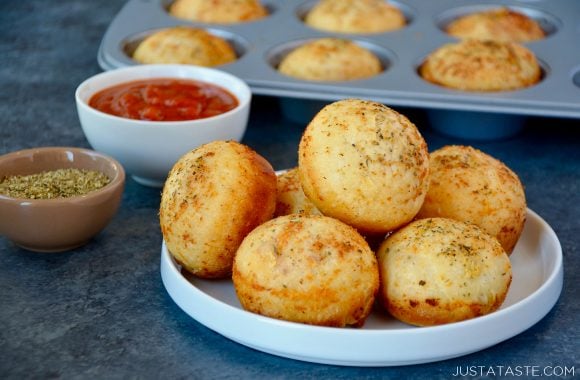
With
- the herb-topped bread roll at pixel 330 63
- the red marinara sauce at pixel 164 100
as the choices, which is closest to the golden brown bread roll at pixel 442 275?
the red marinara sauce at pixel 164 100

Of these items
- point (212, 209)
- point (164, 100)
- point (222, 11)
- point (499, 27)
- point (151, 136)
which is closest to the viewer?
point (212, 209)

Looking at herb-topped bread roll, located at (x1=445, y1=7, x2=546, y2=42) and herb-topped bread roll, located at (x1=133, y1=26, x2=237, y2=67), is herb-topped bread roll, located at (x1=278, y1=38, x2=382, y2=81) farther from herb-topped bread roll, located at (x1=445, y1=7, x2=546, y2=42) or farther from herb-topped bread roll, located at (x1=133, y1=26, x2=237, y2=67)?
herb-topped bread roll, located at (x1=445, y1=7, x2=546, y2=42)

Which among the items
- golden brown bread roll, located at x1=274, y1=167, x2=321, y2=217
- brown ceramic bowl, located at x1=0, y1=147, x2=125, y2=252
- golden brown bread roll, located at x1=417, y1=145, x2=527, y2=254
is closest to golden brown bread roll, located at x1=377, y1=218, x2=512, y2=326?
golden brown bread roll, located at x1=417, y1=145, x2=527, y2=254

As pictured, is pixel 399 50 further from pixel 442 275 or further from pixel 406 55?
pixel 442 275

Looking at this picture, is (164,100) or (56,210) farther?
(164,100)

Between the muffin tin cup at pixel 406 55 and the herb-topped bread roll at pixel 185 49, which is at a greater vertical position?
the herb-topped bread roll at pixel 185 49

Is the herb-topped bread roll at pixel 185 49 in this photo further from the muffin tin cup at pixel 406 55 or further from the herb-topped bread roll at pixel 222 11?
the herb-topped bread roll at pixel 222 11

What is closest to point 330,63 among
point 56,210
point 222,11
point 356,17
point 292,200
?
point 356,17
